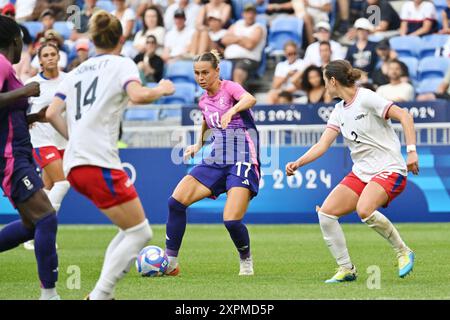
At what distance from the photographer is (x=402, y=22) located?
2183 cm

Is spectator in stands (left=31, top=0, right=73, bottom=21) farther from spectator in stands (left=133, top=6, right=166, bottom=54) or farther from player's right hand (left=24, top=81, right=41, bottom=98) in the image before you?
player's right hand (left=24, top=81, right=41, bottom=98)

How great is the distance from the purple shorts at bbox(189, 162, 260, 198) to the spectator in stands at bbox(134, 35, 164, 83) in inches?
431

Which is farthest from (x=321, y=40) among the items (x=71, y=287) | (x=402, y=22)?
(x=71, y=287)

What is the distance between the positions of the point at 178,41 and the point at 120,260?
15.7m

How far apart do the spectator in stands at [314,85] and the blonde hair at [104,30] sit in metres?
11.7

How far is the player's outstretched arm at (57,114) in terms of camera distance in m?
8.18

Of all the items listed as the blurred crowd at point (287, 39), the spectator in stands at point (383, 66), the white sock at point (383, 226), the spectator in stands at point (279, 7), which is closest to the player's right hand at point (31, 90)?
the white sock at point (383, 226)

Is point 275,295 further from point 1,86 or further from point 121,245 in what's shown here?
point 1,86

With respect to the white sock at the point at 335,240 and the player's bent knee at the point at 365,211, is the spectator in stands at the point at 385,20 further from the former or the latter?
the player's bent knee at the point at 365,211

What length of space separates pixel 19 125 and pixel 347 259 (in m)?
3.51

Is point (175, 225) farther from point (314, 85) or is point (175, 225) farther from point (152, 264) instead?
point (314, 85)

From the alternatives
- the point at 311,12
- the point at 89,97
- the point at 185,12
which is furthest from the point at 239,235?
the point at 185,12

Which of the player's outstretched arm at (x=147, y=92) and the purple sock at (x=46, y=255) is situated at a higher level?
the player's outstretched arm at (x=147, y=92)

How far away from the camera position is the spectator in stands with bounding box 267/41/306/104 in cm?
2100
